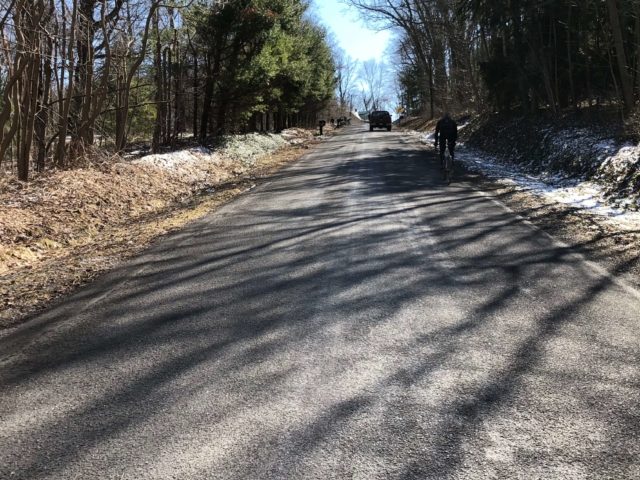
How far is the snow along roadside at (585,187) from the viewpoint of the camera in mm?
9203

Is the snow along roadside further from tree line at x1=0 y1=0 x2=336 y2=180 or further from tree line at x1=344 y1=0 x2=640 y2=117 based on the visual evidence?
tree line at x1=0 y1=0 x2=336 y2=180

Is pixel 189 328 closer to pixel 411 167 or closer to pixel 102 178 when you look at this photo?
pixel 102 178

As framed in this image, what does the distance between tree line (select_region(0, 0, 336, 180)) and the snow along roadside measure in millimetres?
10163

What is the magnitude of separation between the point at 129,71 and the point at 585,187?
555 inches

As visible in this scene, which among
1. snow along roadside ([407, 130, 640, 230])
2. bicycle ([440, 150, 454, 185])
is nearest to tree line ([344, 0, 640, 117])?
snow along roadside ([407, 130, 640, 230])

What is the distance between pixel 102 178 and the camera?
11891 mm

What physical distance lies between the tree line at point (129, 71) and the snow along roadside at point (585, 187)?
33.3ft

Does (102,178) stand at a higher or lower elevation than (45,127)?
lower

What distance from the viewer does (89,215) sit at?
10.0m

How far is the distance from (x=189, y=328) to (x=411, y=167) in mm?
13327

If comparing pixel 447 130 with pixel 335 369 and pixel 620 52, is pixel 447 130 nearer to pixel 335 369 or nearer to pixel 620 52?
pixel 620 52

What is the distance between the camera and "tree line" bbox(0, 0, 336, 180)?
12.6 m

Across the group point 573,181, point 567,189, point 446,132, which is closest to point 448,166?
point 446,132

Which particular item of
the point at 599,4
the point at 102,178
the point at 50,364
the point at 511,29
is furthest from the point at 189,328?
the point at 511,29
